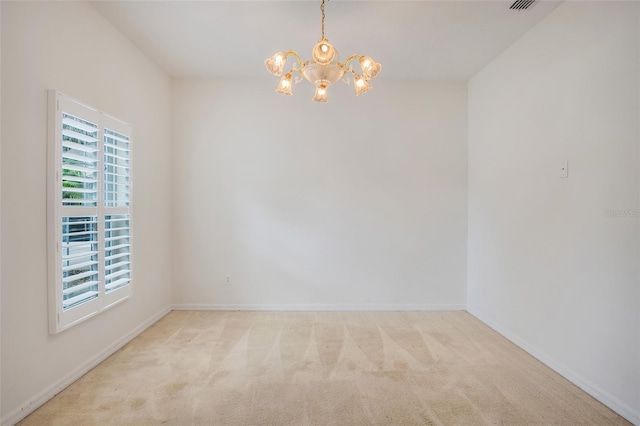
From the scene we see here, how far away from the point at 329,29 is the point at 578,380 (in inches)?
138

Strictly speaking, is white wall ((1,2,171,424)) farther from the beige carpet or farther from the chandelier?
the chandelier

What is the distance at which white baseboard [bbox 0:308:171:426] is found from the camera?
1.88 m

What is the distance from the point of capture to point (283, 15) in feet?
8.55

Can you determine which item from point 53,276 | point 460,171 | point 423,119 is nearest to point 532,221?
point 460,171

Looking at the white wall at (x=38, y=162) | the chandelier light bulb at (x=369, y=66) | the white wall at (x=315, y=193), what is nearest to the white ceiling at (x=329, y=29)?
the white wall at (x=38, y=162)

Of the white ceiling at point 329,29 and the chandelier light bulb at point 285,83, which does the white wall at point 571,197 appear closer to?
the white ceiling at point 329,29

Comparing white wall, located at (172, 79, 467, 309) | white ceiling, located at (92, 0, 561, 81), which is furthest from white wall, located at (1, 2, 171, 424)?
white wall, located at (172, 79, 467, 309)

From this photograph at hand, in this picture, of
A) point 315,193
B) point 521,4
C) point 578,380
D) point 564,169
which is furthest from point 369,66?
point 578,380

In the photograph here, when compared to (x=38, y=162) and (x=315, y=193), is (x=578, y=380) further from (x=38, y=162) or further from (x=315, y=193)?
(x=38, y=162)

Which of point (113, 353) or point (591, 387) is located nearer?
point (591, 387)

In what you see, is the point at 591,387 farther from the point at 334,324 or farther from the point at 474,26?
the point at 474,26

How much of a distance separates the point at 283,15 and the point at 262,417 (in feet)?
10.00

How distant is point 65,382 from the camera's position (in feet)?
7.36

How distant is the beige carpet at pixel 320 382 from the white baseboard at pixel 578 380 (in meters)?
0.06
